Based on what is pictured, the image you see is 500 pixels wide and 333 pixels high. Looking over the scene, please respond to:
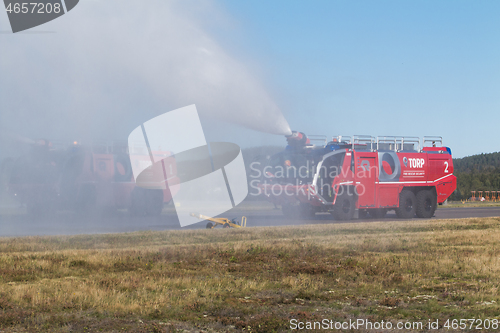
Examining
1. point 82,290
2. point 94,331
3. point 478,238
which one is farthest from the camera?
point 478,238

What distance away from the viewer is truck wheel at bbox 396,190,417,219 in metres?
24.3

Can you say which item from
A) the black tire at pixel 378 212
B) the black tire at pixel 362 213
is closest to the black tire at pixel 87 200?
the black tire at pixel 362 213

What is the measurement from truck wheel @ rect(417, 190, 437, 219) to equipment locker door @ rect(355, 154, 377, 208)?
321 centimetres

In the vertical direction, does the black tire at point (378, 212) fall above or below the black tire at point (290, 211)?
below

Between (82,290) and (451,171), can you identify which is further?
(451,171)

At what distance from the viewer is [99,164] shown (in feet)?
78.6

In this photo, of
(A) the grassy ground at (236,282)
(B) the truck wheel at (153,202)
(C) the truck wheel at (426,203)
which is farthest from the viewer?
(B) the truck wheel at (153,202)

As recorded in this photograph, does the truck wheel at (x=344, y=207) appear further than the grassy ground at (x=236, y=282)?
Yes

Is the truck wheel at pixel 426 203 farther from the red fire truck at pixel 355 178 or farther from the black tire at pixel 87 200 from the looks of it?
the black tire at pixel 87 200

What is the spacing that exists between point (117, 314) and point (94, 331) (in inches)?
27.5

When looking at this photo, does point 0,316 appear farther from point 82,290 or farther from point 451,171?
point 451,171

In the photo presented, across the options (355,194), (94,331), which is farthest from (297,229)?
(94,331)

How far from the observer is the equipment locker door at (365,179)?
22.5 metres

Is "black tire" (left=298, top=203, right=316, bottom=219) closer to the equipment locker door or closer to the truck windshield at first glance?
the truck windshield
